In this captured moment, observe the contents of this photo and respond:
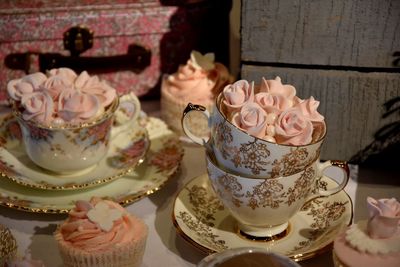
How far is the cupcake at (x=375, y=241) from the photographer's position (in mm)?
623

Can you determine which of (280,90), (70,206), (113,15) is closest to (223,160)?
(280,90)

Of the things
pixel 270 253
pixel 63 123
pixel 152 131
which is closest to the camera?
pixel 270 253

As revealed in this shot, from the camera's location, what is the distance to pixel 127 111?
0.95 meters

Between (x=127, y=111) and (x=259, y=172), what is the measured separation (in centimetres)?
31

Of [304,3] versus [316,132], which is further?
[304,3]

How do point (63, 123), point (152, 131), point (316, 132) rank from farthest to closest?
point (152, 131), point (63, 123), point (316, 132)

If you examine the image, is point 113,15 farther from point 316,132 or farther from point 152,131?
point 316,132

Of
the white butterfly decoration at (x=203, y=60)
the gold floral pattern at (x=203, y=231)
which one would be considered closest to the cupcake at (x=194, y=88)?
the white butterfly decoration at (x=203, y=60)

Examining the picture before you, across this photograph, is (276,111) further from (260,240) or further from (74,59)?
(74,59)

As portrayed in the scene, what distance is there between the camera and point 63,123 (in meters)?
0.82

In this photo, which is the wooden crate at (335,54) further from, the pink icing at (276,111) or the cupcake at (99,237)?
the cupcake at (99,237)

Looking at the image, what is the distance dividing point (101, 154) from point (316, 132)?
0.31 m

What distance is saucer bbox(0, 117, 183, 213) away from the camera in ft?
2.68

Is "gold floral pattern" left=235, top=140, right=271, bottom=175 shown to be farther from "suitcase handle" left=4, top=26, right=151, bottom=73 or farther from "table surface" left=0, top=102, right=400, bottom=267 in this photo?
"suitcase handle" left=4, top=26, right=151, bottom=73
